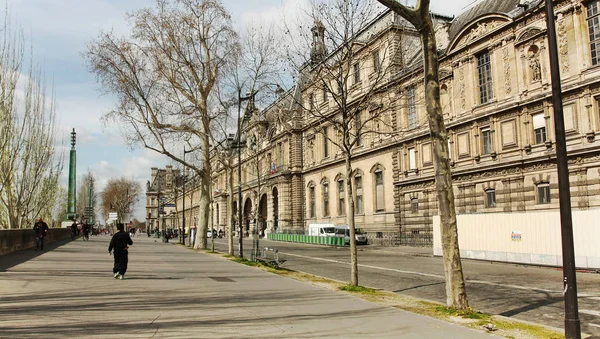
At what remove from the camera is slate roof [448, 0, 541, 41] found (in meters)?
32.9

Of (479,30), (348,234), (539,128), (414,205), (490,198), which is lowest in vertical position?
(348,234)

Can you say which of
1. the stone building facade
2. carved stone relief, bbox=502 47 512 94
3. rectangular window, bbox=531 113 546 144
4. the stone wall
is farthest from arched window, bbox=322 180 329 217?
the stone wall

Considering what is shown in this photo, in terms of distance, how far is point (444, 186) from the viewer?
32.0 ft

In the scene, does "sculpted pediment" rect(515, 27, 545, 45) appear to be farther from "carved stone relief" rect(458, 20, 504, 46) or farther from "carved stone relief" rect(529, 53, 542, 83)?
"carved stone relief" rect(458, 20, 504, 46)

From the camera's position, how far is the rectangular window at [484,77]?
3550 cm

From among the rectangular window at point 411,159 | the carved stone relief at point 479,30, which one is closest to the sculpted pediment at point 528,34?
the carved stone relief at point 479,30

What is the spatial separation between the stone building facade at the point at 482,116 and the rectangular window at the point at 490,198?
70 millimetres

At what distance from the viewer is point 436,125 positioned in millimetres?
9969

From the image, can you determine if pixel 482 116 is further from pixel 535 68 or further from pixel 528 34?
pixel 528 34

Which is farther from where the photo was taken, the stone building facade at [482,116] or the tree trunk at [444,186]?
the stone building facade at [482,116]

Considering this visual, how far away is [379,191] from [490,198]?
1536 centimetres

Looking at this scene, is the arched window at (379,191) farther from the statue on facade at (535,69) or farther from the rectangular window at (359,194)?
the statue on facade at (535,69)

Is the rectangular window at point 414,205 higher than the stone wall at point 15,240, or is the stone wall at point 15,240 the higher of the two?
the rectangular window at point 414,205

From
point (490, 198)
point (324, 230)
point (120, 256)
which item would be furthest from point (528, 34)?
point (120, 256)
